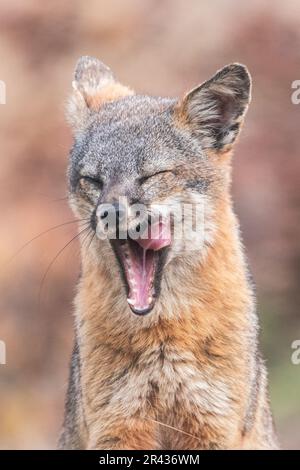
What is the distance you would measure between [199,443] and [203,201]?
1449 millimetres

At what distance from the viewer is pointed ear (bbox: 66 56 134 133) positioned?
22.9 ft

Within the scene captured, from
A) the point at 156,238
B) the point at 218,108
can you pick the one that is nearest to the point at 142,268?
the point at 156,238

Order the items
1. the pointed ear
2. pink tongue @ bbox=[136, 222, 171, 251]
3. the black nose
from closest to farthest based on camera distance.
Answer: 1. the black nose
2. pink tongue @ bbox=[136, 222, 171, 251]
3. the pointed ear

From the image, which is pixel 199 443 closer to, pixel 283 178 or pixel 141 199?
pixel 141 199

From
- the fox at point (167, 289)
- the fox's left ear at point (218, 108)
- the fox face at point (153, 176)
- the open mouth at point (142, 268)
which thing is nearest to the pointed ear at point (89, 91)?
the fox face at point (153, 176)

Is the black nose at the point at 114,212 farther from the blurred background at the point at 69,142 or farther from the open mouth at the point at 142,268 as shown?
the blurred background at the point at 69,142

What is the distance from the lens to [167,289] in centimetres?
636

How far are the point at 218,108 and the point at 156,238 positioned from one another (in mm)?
1049

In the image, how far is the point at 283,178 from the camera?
14898 mm

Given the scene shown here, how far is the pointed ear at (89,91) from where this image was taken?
6973mm

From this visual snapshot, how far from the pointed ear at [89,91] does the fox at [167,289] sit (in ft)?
1.00

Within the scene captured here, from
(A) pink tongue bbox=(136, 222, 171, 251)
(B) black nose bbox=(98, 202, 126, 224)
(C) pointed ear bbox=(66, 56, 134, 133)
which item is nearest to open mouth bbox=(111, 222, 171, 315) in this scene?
(A) pink tongue bbox=(136, 222, 171, 251)

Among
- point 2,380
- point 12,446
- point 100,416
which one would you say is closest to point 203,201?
point 100,416

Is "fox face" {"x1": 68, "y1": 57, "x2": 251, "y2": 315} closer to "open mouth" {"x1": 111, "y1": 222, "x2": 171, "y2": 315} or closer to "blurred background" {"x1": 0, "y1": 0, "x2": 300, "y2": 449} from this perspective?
"open mouth" {"x1": 111, "y1": 222, "x2": 171, "y2": 315}
